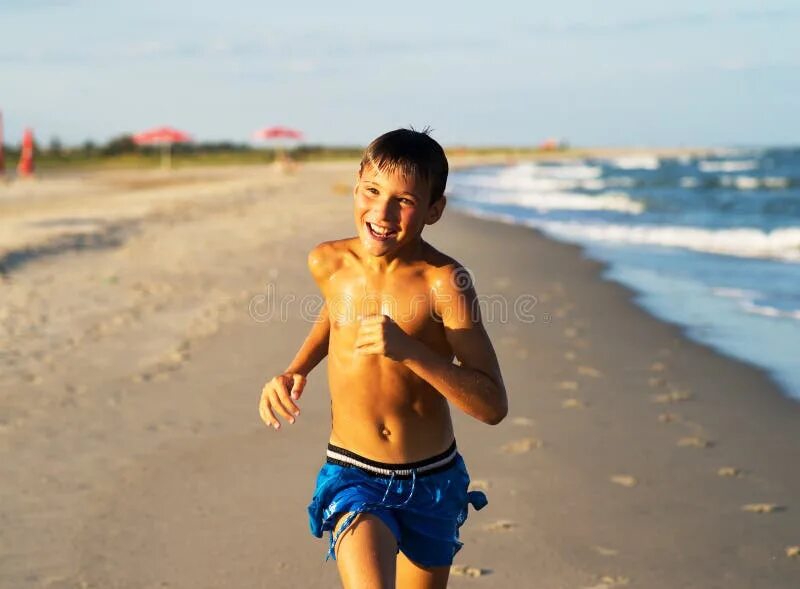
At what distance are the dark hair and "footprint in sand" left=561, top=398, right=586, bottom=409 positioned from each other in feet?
12.2

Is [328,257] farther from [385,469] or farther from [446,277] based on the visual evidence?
[385,469]

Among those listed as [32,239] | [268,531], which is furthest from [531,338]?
[32,239]

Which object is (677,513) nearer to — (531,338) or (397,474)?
(397,474)

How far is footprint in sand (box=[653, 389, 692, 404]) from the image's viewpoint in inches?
242

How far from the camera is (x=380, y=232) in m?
2.44

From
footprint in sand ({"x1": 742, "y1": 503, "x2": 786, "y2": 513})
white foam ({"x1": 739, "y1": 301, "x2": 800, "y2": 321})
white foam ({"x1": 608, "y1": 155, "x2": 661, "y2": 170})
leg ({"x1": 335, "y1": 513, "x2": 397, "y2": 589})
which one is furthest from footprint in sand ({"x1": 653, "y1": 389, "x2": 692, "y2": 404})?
white foam ({"x1": 608, "y1": 155, "x2": 661, "y2": 170})

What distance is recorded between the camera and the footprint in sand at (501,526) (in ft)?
13.4

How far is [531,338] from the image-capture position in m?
8.02

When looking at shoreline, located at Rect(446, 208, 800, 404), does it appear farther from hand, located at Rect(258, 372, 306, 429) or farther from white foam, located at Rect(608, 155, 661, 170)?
white foam, located at Rect(608, 155, 661, 170)

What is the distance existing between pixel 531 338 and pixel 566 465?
3.15 m

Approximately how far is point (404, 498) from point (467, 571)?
132cm

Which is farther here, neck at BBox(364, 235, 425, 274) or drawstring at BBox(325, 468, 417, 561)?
neck at BBox(364, 235, 425, 274)

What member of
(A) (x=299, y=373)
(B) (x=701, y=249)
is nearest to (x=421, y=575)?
(A) (x=299, y=373)

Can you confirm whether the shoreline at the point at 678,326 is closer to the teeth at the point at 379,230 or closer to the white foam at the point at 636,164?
the teeth at the point at 379,230
